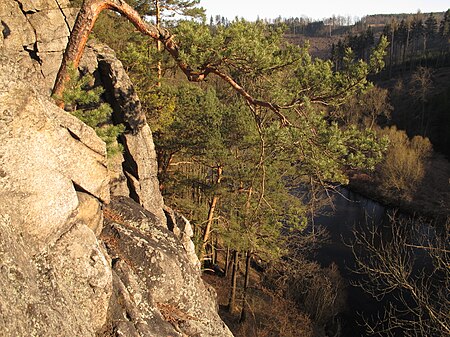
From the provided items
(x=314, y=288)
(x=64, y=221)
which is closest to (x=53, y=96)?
(x=64, y=221)

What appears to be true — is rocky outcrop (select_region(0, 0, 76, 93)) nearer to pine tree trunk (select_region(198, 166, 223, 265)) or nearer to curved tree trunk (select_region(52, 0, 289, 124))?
curved tree trunk (select_region(52, 0, 289, 124))

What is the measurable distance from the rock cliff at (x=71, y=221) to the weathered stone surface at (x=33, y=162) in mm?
13

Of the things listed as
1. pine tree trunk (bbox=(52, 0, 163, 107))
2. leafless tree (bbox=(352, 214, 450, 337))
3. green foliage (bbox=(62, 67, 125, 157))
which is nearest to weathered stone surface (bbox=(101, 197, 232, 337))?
green foliage (bbox=(62, 67, 125, 157))

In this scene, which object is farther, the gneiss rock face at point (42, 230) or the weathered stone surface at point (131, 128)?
the weathered stone surface at point (131, 128)

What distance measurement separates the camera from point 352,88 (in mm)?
6855

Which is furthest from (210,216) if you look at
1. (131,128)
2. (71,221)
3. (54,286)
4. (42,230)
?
(54,286)

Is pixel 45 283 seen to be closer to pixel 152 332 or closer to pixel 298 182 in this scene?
pixel 152 332

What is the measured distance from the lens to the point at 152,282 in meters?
6.66

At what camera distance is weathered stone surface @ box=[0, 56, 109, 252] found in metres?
4.26

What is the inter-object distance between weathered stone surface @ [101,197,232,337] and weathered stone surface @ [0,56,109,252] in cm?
158

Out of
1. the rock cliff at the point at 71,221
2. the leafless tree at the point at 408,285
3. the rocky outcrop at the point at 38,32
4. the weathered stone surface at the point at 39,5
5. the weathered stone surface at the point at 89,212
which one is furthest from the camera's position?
the leafless tree at the point at 408,285

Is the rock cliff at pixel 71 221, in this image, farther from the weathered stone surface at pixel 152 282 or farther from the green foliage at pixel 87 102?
the green foliage at pixel 87 102

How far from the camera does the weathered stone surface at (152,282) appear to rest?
19.1ft

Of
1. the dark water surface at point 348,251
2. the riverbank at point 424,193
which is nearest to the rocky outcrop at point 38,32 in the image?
the dark water surface at point 348,251
